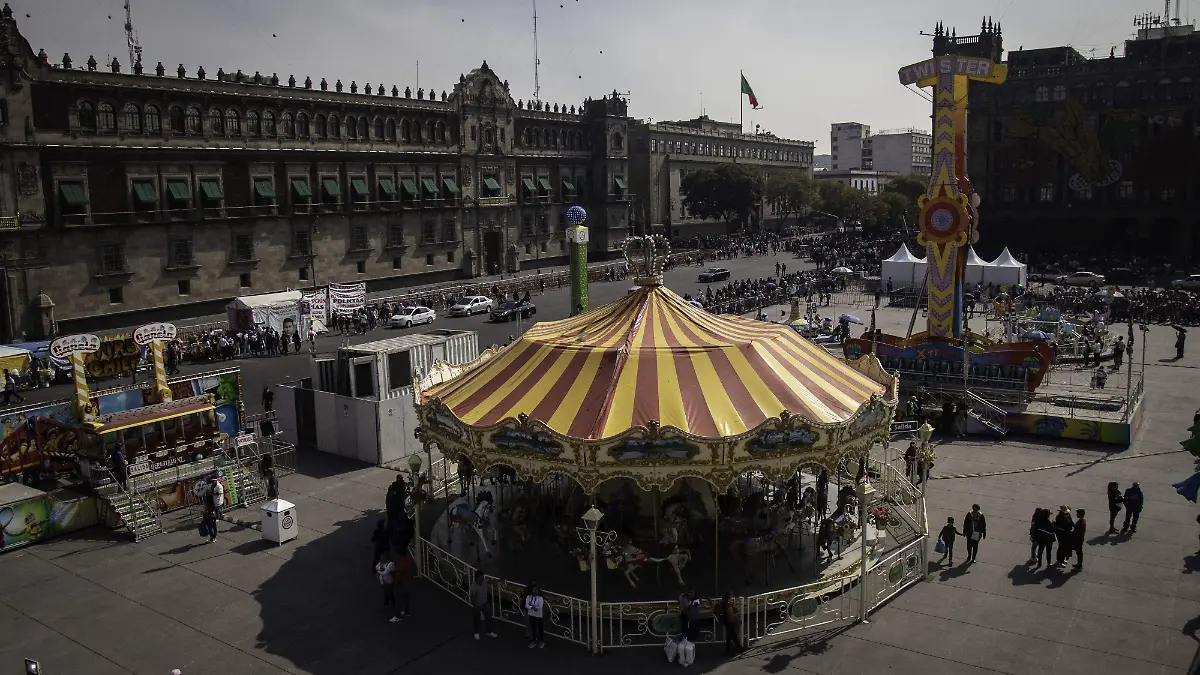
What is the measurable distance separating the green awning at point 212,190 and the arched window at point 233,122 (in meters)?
3.12

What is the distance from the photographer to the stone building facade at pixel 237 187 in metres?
46.0

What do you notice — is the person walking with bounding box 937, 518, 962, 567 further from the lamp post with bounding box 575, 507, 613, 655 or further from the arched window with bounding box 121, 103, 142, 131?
the arched window with bounding box 121, 103, 142, 131

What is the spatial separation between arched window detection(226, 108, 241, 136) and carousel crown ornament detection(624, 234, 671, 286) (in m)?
41.8

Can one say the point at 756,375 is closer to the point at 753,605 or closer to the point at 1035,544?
the point at 753,605

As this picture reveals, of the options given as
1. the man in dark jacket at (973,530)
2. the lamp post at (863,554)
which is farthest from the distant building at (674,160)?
the lamp post at (863,554)

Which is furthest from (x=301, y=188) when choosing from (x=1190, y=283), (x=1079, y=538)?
(x=1190, y=283)

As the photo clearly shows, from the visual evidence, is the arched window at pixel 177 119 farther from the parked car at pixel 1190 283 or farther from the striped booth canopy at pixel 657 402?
the parked car at pixel 1190 283

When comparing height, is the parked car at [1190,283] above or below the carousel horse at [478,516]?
above

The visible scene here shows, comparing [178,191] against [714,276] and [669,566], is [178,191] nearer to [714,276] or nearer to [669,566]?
[714,276]

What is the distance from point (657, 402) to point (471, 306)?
125 ft

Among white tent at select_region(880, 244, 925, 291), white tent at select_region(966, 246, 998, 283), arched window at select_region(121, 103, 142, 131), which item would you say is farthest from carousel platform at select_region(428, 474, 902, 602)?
white tent at select_region(880, 244, 925, 291)

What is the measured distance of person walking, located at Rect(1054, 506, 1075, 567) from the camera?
17.5 m

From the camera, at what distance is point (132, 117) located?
49.5m

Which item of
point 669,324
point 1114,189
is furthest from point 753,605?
point 1114,189
